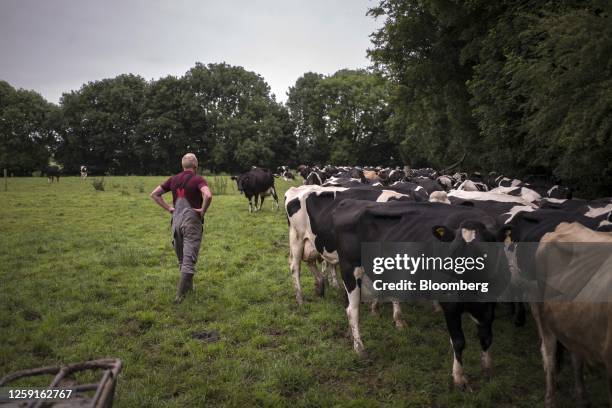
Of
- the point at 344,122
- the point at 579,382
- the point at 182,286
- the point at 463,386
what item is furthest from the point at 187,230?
the point at 344,122

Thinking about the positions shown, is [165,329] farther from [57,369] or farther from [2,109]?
[2,109]

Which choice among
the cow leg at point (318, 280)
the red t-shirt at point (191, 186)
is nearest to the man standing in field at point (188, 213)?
the red t-shirt at point (191, 186)

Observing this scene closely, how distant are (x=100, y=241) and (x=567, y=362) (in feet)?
37.5

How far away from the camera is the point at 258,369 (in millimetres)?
4754

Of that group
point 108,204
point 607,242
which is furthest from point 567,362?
point 108,204

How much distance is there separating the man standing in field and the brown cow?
16.5 ft

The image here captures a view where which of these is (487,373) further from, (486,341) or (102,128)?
(102,128)

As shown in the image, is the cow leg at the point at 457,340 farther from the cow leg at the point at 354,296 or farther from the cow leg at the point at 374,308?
the cow leg at the point at 374,308

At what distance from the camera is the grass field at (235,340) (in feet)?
13.9

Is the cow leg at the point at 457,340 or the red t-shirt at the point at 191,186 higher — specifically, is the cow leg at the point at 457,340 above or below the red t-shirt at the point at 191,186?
below

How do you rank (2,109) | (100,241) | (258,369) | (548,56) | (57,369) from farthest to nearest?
(2,109) < (100,241) < (548,56) < (258,369) < (57,369)

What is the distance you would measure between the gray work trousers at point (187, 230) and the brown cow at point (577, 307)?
5082 mm

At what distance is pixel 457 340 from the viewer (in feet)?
13.7

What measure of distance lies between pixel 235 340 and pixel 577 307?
13.3ft
